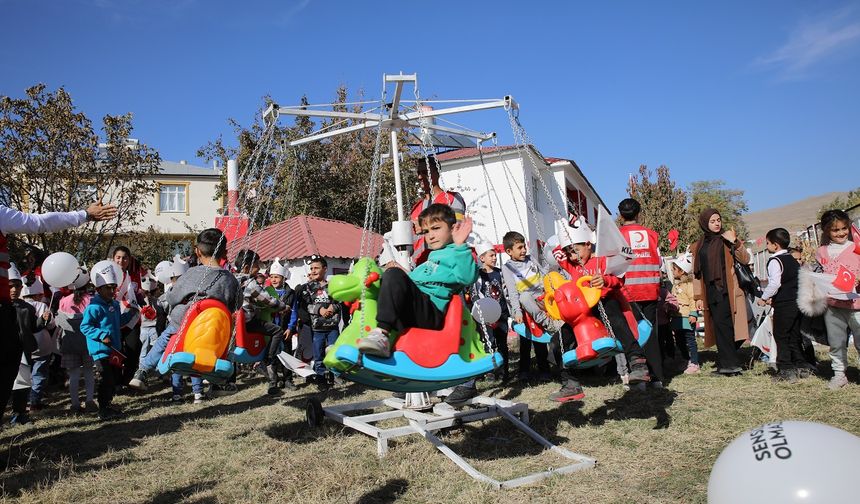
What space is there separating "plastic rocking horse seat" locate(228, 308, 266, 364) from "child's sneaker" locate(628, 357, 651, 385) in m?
3.89

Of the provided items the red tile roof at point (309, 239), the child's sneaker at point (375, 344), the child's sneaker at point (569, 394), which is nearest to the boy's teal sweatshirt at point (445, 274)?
the child's sneaker at point (375, 344)

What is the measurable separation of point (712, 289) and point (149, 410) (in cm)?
757

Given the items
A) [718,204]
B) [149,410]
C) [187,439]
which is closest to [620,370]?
[187,439]

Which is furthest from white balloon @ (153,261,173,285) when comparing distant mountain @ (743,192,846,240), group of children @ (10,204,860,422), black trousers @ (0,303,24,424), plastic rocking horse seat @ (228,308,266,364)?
distant mountain @ (743,192,846,240)

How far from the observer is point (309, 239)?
2331cm

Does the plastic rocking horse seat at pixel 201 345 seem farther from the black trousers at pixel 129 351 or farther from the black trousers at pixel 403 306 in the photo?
the black trousers at pixel 129 351

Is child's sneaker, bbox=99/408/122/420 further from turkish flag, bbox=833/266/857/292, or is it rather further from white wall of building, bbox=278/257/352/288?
white wall of building, bbox=278/257/352/288

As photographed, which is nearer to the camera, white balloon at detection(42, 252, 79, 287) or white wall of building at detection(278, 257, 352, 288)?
white balloon at detection(42, 252, 79, 287)

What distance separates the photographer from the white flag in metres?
5.16

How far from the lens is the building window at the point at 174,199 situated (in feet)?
150

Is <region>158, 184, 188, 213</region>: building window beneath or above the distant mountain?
beneath

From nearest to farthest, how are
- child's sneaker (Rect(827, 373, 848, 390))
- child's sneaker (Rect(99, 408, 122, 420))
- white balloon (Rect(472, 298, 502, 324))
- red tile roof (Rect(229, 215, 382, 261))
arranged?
child's sneaker (Rect(827, 373, 848, 390))
white balloon (Rect(472, 298, 502, 324))
child's sneaker (Rect(99, 408, 122, 420))
red tile roof (Rect(229, 215, 382, 261))

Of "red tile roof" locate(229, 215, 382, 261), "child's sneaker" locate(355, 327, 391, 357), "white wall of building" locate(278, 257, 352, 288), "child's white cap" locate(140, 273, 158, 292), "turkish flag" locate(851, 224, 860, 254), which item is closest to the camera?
"child's sneaker" locate(355, 327, 391, 357)

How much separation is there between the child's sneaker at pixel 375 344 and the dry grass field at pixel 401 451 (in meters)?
1.04
